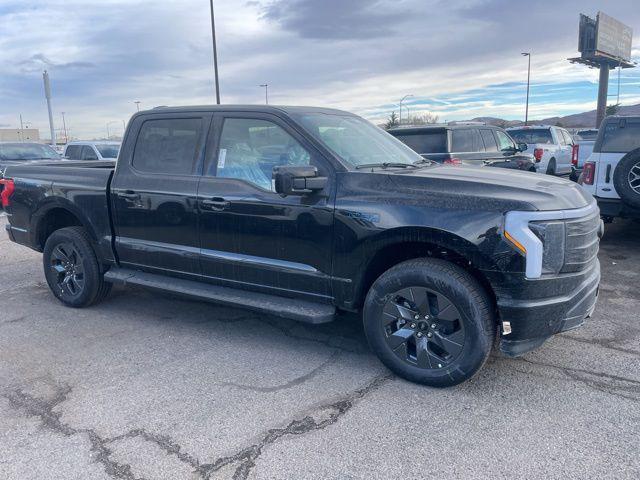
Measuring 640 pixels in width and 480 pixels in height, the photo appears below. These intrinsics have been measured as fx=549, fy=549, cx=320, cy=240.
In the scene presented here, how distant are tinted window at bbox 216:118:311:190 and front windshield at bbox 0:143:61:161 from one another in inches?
491

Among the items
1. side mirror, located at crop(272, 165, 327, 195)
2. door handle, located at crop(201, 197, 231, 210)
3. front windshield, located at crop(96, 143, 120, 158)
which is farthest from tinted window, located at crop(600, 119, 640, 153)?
front windshield, located at crop(96, 143, 120, 158)

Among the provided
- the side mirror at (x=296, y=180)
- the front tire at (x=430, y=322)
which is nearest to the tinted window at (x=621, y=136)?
the front tire at (x=430, y=322)

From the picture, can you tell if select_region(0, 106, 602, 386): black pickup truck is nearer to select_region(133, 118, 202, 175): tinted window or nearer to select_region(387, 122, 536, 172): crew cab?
select_region(133, 118, 202, 175): tinted window

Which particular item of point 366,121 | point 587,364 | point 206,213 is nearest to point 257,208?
point 206,213

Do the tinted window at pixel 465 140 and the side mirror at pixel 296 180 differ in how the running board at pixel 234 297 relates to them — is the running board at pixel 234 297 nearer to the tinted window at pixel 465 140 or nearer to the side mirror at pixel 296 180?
the side mirror at pixel 296 180

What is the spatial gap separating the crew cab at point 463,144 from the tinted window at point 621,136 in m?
2.33

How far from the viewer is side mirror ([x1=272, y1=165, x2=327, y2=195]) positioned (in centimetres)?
369

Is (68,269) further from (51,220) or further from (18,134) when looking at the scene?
(18,134)

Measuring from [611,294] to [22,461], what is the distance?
17.3 ft

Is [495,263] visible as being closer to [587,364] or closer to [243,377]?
[587,364]

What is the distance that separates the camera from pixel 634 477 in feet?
8.75

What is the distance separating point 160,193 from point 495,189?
8.99 feet

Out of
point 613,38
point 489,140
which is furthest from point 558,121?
point 489,140

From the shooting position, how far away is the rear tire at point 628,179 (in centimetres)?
639
